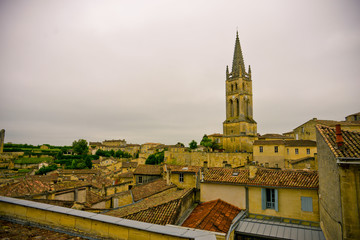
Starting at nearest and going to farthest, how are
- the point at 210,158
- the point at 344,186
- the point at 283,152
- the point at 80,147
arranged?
the point at 344,186 → the point at 283,152 → the point at 210,158 → the point at 80,147

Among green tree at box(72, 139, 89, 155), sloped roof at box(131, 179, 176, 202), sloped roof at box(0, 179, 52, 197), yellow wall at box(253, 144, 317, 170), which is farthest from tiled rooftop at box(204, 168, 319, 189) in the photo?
green tree at box(72, 139, 89, 155)

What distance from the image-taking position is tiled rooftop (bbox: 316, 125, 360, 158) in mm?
7168

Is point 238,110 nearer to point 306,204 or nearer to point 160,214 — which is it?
point 306,204

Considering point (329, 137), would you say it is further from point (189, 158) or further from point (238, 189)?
point (189, 158)

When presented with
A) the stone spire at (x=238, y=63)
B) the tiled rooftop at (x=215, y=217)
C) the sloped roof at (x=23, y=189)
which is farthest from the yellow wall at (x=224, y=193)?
the stone spire at (x=238, y=63)

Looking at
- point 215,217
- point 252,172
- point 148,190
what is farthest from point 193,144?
point 215,217

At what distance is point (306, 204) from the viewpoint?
12.3 metres

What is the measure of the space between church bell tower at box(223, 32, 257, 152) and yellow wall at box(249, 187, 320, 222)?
1222 inches

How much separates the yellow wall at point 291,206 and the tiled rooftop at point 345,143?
495cm

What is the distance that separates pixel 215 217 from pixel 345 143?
754cm

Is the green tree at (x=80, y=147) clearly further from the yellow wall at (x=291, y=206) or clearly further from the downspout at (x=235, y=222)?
the yellow wall at (x=291, y=206)

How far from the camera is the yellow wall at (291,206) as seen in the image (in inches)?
476

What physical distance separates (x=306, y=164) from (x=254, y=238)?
2129 cm

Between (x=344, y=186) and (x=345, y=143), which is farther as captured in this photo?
(x=345, y=143)
